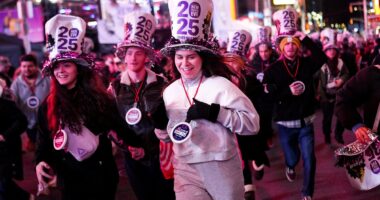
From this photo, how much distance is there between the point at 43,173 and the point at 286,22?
392cm

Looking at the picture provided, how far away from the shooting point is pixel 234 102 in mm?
3818

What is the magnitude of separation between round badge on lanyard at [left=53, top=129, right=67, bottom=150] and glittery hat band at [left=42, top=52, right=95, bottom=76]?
55 cm

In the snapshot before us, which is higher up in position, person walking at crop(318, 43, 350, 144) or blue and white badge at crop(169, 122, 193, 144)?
blue and white badge at crop(169, 122, 193, 144)

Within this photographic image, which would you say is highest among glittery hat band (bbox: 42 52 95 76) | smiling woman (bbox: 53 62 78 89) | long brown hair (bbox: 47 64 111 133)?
glittery hat band (bbox: 42 52 95 76)

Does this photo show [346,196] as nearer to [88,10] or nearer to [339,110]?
[339,110]

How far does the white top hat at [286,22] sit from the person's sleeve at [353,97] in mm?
2285

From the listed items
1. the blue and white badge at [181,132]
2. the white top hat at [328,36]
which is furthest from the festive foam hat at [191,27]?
the white top hat at [328,36]

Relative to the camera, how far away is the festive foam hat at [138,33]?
5.58 metres

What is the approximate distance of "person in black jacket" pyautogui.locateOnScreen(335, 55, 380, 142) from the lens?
4.41 meters

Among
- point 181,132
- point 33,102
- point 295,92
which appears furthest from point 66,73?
point 33,102

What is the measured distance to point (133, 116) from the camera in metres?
5.13

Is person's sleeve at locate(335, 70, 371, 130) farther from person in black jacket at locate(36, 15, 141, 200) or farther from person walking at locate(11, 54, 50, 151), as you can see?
person walking at locate(11, 54, 50, 151)

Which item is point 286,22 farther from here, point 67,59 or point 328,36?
point 328,36

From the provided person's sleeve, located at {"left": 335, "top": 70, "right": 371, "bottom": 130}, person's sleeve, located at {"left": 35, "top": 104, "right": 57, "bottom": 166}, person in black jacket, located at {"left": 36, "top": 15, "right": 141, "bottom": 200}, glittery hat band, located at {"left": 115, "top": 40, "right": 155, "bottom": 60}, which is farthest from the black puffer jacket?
person's sleeve, located at {"left": 335, "top": 70, "right": 371, "bottom": 130}
